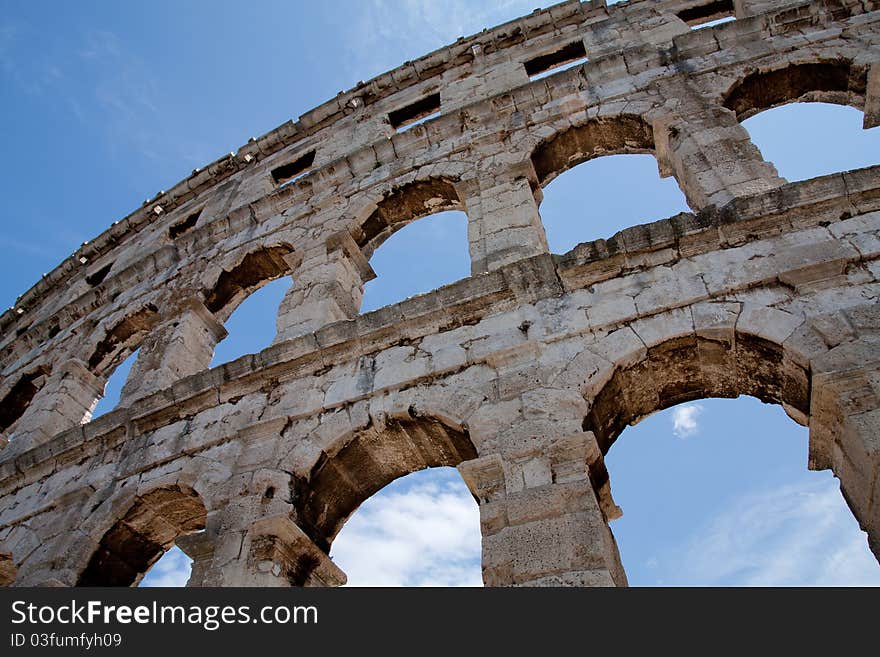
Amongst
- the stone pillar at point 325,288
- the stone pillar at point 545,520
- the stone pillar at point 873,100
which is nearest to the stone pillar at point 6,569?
the stone pillar at point 325,288

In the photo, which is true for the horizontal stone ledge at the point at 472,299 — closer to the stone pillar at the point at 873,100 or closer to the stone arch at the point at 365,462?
the stone arch at the point at 365,462

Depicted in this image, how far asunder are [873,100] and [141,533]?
8327mm

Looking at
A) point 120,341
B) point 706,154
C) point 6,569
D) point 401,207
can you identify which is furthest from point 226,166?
point 706,154

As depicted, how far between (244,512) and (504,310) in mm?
2483

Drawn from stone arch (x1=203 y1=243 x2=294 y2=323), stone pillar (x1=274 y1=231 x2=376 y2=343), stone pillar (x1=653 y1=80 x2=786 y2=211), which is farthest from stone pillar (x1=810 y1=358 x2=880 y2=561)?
stone arch (x1=203 y1=243 x2=294 y2=323)

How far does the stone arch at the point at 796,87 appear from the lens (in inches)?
289

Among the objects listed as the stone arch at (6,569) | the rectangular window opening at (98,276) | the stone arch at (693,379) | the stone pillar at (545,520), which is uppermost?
the rectangular window opening at (98,276)

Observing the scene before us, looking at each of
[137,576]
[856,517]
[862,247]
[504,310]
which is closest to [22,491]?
[137,576]

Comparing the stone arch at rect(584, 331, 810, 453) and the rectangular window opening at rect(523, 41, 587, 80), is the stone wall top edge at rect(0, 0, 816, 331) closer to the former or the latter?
the rectangular window opening at rect(523, 41, 587, 80)

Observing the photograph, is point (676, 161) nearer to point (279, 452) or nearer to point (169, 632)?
point (279, 452)

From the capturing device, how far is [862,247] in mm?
4488

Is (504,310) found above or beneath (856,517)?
above

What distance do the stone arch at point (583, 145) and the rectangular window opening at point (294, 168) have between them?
5.14 m

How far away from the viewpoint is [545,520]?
3740 millimetres
